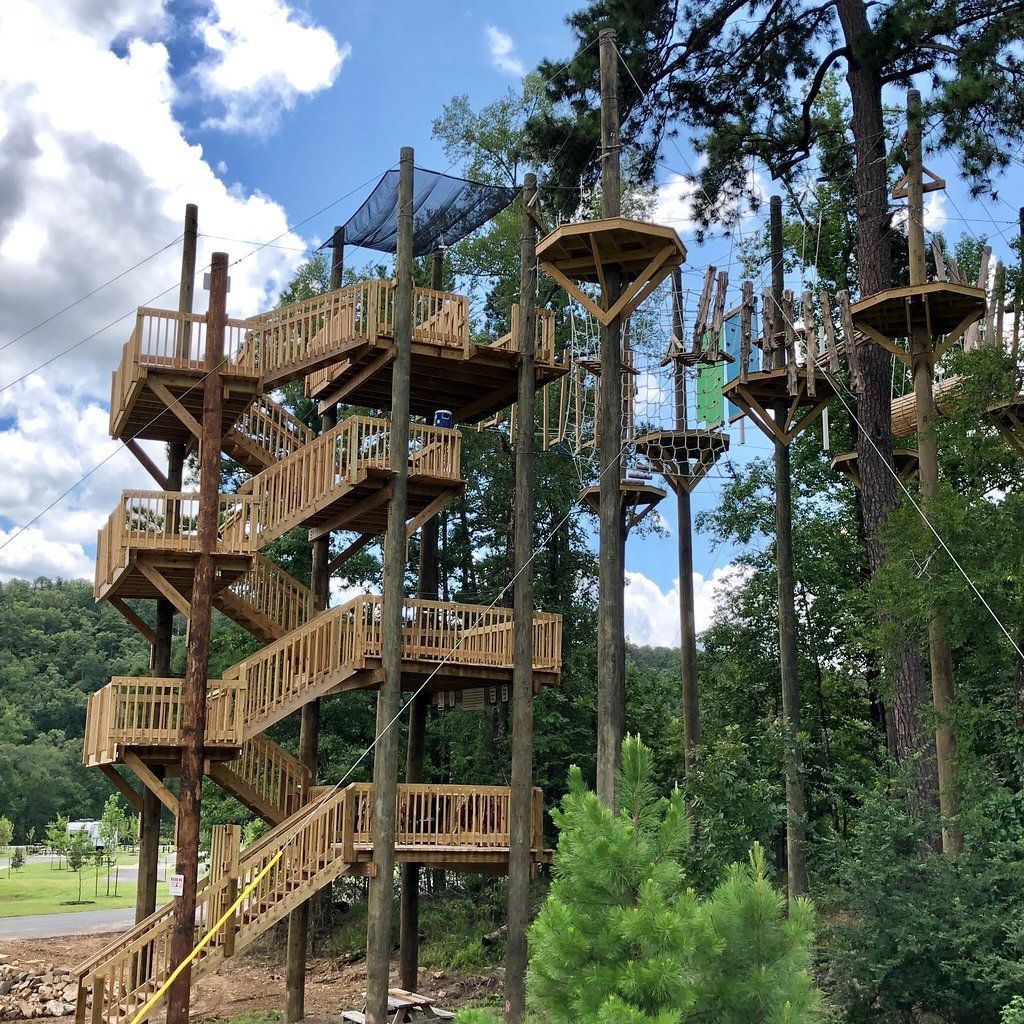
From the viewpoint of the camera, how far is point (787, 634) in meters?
21.8

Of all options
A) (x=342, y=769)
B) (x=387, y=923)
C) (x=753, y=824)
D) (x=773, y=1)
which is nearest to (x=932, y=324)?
(x=753, y=824)

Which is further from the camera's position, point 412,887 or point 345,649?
point 412,887

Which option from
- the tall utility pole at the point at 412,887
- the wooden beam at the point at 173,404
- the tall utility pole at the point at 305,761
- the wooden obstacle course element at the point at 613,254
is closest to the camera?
the wooden obstacle course element at the point at 613,254

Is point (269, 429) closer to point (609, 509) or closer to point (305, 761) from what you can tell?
point (305, 761)

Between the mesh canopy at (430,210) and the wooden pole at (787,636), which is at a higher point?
the mesh canopy at (430,210)

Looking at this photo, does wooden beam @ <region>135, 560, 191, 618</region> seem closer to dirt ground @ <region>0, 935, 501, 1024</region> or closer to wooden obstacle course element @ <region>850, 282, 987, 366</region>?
dirt ground @ <region>0, 935, 501, 1024</region>

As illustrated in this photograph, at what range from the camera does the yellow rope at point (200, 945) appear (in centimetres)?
1683

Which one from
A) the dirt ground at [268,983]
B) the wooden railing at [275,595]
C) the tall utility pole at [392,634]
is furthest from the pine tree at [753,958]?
the wooden railing at [275,595]

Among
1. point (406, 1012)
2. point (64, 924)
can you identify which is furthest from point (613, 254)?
point (64, 924)

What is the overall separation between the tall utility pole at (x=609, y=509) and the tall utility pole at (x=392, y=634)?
181 inches

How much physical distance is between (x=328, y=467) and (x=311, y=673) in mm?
3307

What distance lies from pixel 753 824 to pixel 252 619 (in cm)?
946

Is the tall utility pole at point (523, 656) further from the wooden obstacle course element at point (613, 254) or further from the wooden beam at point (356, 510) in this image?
the wooden obstacle course element at point (613, 254)

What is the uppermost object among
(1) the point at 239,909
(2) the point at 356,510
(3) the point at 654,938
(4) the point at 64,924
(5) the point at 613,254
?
(5) the point at 613,254
